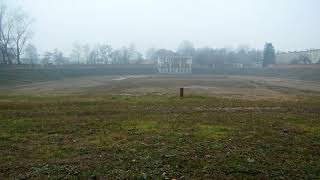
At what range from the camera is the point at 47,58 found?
517 ft

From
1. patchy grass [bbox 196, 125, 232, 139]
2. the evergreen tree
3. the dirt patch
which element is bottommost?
the dirt patch

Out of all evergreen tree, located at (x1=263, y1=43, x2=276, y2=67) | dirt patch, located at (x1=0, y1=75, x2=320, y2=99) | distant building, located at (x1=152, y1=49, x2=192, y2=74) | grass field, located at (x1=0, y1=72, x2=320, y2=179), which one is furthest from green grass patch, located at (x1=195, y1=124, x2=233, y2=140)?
evergreen tree, located at (x1=263, y1=43, x2=276, y2=67)

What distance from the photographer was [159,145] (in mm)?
10984

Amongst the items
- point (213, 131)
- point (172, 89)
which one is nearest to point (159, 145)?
point (213, 131)

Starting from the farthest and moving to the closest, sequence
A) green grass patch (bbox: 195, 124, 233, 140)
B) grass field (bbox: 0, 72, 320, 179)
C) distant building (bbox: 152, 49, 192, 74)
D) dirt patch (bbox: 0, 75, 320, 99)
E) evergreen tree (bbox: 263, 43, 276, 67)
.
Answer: evergreen tree (bbox: 263, 43, 276, 67), distant building (bbox: 152, 49, 192, 74), dirt patch (bbox: 0, 75, 320, 99), green grass patch (bbox: 195, 124, 233, 140), grass field (bbox: 0, 72, 320, 179)

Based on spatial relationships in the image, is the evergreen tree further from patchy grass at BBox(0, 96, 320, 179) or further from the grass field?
the grass field

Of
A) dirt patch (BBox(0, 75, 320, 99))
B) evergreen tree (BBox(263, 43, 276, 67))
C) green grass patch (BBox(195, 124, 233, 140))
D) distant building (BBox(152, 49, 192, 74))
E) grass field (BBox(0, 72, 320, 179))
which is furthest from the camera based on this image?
evergreen tree (BBox(263, 43, 276, 67))

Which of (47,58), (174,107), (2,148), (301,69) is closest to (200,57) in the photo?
(301,69)

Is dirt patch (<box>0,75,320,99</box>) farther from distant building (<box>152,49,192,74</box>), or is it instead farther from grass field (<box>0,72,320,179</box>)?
distant building (<box>152,49,192,74</box>)

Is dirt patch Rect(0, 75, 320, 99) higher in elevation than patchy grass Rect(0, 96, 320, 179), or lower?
lower

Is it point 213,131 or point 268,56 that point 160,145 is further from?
point 268,56

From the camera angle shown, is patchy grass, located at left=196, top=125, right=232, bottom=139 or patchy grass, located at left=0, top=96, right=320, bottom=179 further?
patchy grass, located at left=196, top=125, right=232, bottom=139

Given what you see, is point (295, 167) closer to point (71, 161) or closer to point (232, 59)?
point (71, 161)

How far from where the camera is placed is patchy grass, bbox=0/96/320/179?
333 inches
